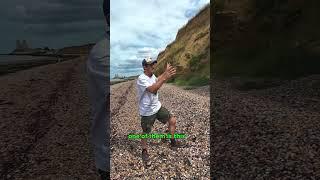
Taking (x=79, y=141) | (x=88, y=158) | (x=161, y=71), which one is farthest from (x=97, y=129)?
(x=79, y=141)

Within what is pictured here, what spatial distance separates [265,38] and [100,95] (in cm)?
1186

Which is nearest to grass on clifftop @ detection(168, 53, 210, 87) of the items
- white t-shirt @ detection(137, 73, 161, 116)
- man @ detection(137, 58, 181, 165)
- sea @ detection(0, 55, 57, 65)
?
man @ detection(137, 58, 181, 165)

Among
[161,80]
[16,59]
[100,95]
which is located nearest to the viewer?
[100,95]

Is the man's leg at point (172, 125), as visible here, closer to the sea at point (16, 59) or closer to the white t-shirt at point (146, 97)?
the white t-shirt at point (146, 97)

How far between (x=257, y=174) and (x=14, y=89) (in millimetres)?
6307

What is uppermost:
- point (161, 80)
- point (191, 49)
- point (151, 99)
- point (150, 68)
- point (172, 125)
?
point (191, 49)

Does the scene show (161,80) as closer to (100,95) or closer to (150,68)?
(150,68)

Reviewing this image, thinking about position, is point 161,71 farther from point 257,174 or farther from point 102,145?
point 257,174

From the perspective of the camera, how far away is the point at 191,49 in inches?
325

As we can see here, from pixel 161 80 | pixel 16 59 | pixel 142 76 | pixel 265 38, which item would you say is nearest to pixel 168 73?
pixel 161 80

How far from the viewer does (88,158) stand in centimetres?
935

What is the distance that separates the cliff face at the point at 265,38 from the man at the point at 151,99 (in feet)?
24.3

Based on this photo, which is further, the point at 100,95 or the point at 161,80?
the point at 161,80

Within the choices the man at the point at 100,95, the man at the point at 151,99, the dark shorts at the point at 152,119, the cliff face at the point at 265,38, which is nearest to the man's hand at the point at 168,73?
the man at the point at 151,99
